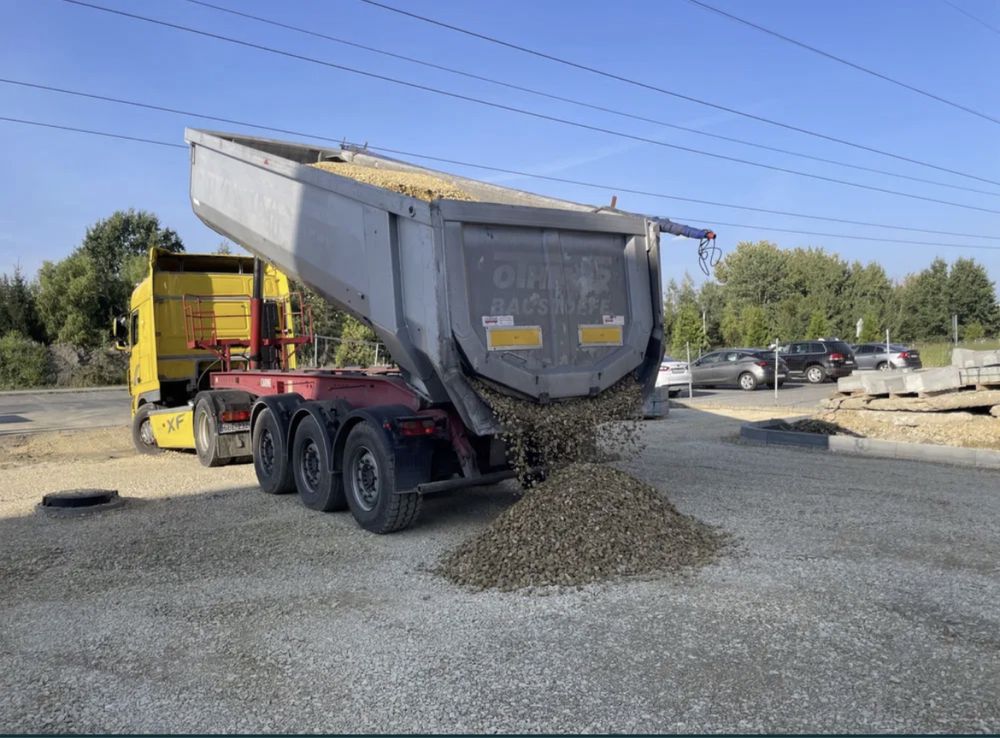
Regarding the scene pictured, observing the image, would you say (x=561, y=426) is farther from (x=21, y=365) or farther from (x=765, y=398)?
(x=21, y=365)

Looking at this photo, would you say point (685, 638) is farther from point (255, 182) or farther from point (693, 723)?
point (255, 182)

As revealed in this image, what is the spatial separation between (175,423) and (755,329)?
44987 mm

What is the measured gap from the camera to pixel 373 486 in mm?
7227

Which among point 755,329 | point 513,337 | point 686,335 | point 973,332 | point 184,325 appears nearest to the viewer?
point 513,337

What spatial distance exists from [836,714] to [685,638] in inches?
40.6

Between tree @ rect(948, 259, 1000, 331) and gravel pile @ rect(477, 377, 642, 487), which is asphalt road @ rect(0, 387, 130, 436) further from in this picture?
tree @ rect(948, 259, 1000, 331)

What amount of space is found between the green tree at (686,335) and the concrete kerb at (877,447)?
28130 millimetres

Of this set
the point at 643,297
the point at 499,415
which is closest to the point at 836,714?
the point at 499,415

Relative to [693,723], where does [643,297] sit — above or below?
above

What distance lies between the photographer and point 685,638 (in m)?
4.45

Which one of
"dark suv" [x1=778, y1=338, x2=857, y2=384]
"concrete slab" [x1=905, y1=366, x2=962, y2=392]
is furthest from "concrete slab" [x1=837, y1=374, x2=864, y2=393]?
"dark suv" [x1=778, y1=338, x2=857, y2=384]

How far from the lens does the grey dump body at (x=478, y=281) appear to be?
6.29 metres

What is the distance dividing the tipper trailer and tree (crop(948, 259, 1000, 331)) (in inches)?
2699

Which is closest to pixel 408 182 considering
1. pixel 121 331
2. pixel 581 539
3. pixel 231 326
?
pixel 581 539
